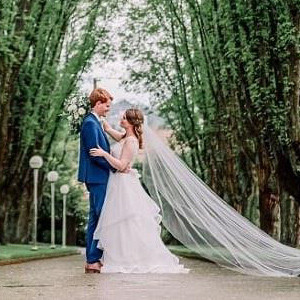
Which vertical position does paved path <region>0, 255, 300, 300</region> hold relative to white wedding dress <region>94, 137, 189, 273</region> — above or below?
below

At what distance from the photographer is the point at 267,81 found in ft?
61.7

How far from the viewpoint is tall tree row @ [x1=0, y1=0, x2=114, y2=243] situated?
84.1 feet

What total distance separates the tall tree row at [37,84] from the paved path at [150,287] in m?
13.0

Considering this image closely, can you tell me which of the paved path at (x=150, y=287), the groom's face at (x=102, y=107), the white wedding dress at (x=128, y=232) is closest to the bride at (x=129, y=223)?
the white wedding dress at (x=128, y=232)

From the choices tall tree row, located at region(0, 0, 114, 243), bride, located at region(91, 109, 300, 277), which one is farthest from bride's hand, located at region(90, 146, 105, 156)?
tall tree row, located at region(0, 0, 114, 243)

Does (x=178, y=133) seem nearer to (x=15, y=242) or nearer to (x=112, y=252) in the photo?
(x=15, y=242)

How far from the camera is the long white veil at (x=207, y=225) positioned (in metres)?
12.5

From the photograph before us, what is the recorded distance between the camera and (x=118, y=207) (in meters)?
A: 12.7

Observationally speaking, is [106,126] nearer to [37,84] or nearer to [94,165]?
[94,165]

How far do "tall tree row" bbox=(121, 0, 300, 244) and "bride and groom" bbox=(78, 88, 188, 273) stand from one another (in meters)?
4.62

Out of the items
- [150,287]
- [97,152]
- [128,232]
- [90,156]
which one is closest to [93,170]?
[90,156]

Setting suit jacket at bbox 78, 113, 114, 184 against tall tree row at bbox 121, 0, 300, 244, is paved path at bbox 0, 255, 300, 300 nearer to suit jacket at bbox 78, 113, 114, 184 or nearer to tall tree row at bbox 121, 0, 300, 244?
suit jacket at bbox 78, 113, 114, 184

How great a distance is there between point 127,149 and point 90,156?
51 centimetres

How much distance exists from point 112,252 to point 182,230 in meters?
1.06
